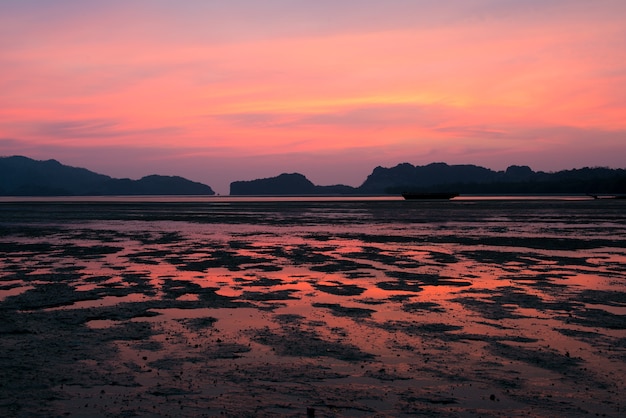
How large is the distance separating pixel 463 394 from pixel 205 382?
12.6 feet

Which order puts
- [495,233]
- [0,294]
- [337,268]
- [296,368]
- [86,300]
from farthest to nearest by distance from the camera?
[495,233] → [337,268] → [0,294] → [86,300] → [296,368]

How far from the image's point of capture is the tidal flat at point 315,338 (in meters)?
8.18

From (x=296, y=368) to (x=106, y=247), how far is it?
84.2 ft

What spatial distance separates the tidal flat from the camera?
8.18 m

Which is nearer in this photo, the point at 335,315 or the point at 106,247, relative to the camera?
the point at 335,315

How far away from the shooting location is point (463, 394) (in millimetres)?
8391

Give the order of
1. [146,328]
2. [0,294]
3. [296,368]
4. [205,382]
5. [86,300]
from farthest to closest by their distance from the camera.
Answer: [0,294] → [86,300] → [146,328] → [296,368] → [205,382]

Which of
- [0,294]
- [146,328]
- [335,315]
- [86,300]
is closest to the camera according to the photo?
[146,328]

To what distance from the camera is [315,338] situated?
1178 centimetres

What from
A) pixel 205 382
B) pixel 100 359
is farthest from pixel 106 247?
pixel 205 382

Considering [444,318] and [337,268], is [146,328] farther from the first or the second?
[337,268]

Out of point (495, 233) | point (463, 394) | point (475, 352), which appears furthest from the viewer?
point (495, 233)

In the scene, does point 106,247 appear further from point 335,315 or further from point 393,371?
point 393,371

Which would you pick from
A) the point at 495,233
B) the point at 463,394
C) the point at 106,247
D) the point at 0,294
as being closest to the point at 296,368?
the point at 463,394
